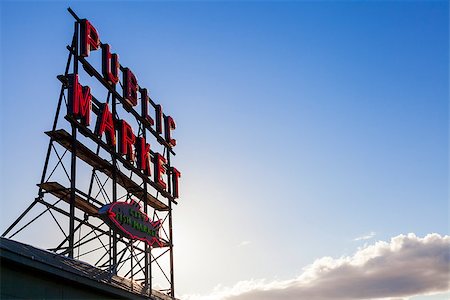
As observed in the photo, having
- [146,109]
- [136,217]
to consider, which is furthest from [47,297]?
[146,109]

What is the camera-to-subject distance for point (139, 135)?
3381 cm

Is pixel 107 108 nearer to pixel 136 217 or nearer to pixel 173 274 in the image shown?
pixel 136 217

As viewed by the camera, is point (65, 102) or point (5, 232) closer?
point (5, 232)

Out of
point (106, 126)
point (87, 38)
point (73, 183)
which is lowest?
point (73, 183)

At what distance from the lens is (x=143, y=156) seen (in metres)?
32.6

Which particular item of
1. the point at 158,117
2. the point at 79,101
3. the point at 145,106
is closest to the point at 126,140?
the point at 145,106

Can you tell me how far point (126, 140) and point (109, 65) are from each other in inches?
→ 154

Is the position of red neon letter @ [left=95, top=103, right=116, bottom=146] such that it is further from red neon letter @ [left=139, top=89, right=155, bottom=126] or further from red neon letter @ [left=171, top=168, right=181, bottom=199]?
red neon letter @ [left=171, top=168, right=181, bottom=199]

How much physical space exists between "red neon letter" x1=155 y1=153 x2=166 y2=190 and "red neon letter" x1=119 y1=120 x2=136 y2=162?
3733 millimetres

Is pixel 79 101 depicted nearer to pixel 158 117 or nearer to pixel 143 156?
pixel 143 156

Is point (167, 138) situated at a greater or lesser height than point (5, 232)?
greater

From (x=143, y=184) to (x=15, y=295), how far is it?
54.5 ft

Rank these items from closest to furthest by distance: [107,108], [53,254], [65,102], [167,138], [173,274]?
[53,254] < [65,102] < [107,108] < [173,274] < [167,138]

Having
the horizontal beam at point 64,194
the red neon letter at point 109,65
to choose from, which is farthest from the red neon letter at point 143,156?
the horizontal beam at point 64,194
